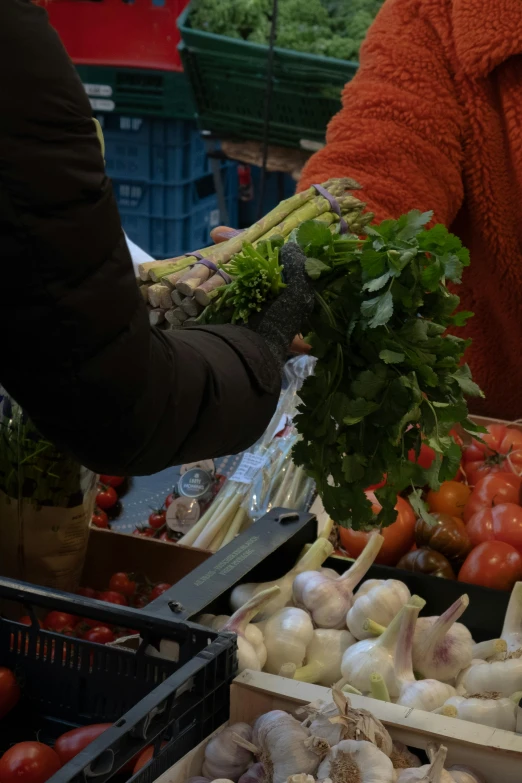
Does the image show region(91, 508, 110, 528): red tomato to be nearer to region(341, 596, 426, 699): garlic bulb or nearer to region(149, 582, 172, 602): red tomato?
region(149, 582, 172, 602): red tomato

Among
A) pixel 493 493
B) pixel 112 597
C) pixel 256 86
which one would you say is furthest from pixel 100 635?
pixel 256 86

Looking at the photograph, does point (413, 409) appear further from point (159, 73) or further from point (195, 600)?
point (159, 73)

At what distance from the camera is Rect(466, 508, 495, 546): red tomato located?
7.39 feet

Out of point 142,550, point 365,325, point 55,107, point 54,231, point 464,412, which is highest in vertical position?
point 55,107

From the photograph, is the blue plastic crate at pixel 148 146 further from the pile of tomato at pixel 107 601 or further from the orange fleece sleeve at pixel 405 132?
the pile of tomato at pixel 107 601

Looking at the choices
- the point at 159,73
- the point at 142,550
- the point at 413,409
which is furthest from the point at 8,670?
the point at 159,73

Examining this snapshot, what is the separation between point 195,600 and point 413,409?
1.94 ft

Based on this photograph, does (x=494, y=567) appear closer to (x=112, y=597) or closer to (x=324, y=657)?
(x=324, y=657)

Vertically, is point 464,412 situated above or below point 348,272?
below

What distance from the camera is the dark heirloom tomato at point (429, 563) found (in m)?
2.15

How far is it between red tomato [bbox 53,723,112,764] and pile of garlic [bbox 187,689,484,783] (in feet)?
0.61

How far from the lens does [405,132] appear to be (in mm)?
2434

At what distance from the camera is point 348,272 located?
1522mm

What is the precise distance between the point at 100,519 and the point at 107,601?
625mm
